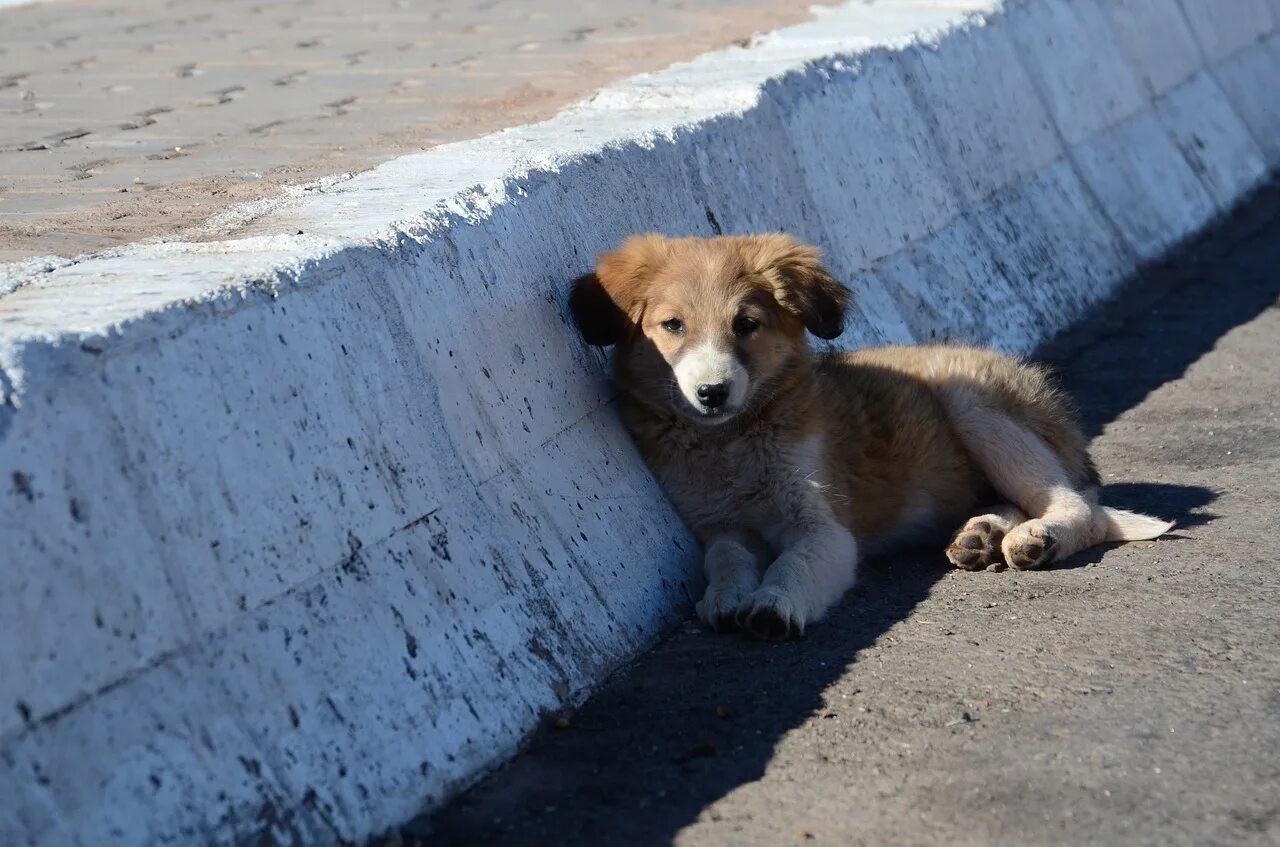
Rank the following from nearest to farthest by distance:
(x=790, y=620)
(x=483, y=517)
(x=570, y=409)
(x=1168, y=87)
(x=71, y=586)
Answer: (x=71, y=586), (x=483, y=517), (x=790, y=620), (x=570, y=409), (x=1168, y=87)

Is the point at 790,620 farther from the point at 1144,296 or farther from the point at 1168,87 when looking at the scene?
the point at 1168,87

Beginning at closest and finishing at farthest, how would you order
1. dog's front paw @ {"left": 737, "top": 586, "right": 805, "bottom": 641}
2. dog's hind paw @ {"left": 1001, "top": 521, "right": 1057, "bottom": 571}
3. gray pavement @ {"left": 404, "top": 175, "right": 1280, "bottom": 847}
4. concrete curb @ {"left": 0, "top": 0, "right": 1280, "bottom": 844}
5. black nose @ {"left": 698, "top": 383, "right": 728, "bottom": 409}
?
concrete curb @ {"left": 0, "top": 0, "right": 1280, "bottom": 844}, gray pavement @ {"left": 404, "top": 175, "right": 1280, "bottom": 847}, dog's front paw @ {"left": 737, "top": 586, "right": 805, "bottom": 641}, black nose @ {"left": 698, "top": 383, "right": 728, "bottom": 409}, dog's hind paw @ {"left": 1001, "top": 521, "right": 1057, "bottom": 571}

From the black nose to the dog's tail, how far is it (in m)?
1.41

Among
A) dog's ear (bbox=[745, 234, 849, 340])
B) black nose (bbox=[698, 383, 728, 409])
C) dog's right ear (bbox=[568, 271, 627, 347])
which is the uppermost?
dog's right ear (bbox=[568, 271, 627, 347])

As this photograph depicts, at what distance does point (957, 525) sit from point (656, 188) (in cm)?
157

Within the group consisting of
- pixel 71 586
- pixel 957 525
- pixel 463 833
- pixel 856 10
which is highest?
pixel 856 10

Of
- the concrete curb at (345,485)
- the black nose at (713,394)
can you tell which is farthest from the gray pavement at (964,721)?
the black nose at (713,394)

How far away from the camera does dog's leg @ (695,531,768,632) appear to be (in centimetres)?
472

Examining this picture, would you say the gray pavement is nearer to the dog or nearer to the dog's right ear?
the dog

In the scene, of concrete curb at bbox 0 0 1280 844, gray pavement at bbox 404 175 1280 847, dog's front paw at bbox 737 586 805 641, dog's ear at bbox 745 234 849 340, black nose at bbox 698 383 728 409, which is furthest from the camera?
dog's ear at bbox 745 234 849 340

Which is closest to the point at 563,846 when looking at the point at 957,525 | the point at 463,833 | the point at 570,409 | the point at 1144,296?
the point at 463,833

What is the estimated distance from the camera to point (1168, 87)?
411 inches

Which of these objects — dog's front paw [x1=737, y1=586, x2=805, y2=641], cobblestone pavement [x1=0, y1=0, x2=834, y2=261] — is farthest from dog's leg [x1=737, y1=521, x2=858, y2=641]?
cobblestone pavement [x1=0, y1=0, x2=834, y2=261]

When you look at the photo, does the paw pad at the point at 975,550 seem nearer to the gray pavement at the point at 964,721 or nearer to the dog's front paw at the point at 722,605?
the gray pavement at the point at 964,721
